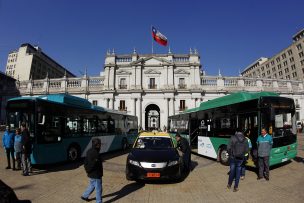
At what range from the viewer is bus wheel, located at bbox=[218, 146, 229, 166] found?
1134 cm

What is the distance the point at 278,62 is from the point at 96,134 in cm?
8441

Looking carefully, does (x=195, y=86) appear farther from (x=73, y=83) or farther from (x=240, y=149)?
(x=240, y=149)

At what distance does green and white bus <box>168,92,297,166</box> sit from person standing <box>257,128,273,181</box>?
821mm

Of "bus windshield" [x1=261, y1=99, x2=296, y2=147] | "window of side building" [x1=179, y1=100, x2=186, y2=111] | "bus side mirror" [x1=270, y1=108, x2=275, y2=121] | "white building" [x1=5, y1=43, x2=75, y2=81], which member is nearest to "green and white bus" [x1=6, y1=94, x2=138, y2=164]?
"bus windshield" [x1=261, y1=99, x2=296, y2=147]

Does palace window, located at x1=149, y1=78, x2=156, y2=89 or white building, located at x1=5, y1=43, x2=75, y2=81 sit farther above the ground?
white building, located at x1=5, y1=43, x2=75, y2=81

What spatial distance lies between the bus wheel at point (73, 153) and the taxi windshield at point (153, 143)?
4484mm

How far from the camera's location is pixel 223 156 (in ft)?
38.3

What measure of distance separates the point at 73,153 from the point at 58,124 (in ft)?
6.82

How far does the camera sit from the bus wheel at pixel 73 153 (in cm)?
1176

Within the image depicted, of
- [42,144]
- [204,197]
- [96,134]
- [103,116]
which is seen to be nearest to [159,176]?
[204,197]

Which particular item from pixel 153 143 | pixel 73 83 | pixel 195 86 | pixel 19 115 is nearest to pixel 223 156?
pixel 153 143

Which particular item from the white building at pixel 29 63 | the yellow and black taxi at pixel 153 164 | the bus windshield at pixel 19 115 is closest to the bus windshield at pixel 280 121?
the yellow and black taxi at pixel 153 164

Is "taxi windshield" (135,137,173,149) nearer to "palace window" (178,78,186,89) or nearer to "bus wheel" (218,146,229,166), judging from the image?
"bus wheel" (218,146,229,166)

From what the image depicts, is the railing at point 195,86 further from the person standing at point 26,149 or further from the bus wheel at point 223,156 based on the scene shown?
the person standing at point 26,149
